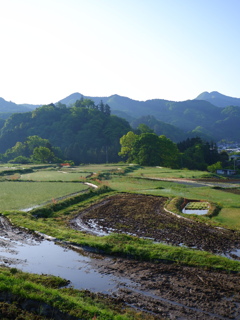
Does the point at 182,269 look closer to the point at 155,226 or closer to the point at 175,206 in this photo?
the point at 155,226

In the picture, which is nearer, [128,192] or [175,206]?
[175,206]

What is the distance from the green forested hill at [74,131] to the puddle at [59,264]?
291ft

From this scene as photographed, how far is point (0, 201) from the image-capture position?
26.7 m

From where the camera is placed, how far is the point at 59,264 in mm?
13344

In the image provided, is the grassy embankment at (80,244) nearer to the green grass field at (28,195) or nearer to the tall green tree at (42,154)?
the green grass field at (28,195)

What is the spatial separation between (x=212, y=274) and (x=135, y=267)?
307 centimetres

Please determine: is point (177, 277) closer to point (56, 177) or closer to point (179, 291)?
point (179, 291)

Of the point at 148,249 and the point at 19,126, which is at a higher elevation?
the point at 19,126

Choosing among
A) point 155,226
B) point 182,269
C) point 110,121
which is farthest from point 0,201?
point 110,121

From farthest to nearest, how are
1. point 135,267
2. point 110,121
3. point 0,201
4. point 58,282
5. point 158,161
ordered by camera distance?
point 110,121 → point 158,161 → point 0,201 → point 135,267 → point 58,282

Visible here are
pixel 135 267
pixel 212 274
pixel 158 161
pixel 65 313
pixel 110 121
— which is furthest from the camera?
pixel 110 121

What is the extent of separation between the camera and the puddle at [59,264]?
448 inches

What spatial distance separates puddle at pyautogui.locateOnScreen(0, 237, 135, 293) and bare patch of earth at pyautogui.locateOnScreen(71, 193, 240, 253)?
12.9 ft

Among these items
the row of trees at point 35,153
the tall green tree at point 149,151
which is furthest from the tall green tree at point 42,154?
the tall green tree at point 149,151
